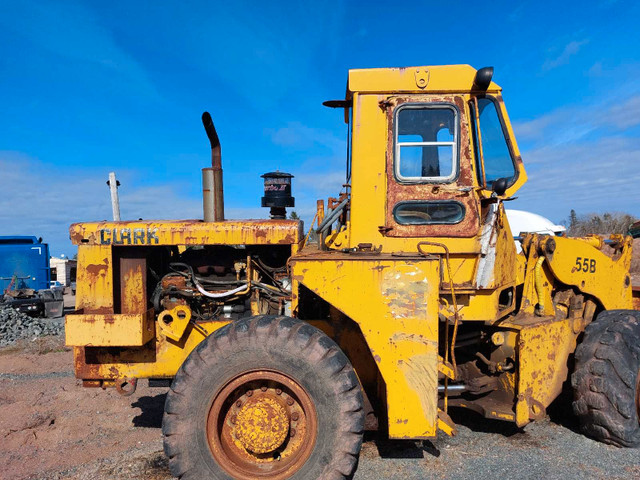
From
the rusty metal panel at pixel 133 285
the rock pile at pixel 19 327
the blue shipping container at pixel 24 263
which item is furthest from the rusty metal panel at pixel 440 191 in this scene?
the blue shipping container at pixel 24 263

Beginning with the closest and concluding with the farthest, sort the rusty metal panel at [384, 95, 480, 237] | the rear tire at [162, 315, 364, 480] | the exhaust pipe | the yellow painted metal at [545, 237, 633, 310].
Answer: the rear tire at [162, 315, 364, 480] → the rusty metal panel at [384, 95, 480, 237] → the exhaust pipe → the yellow painted metal at [545, 237, 633, 310]

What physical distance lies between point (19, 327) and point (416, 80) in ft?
35.4

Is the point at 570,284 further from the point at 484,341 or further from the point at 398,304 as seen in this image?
the point at 398,304

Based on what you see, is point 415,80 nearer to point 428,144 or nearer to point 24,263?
point 428,144

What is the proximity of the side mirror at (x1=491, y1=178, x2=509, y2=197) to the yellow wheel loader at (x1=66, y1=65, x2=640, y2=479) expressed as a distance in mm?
12

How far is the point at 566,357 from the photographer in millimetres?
4074

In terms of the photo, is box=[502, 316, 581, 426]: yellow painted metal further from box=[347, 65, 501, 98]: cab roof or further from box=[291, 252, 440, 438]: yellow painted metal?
box=[347, 65, 501, 98]: cab roof

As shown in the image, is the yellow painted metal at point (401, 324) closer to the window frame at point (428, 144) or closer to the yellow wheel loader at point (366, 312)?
the yellow wheel loader at point (366, 312)

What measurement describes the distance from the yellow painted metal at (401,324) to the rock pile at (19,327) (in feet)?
30.9

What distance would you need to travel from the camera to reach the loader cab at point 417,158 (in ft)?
11.9

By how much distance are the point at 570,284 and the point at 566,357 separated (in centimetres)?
75

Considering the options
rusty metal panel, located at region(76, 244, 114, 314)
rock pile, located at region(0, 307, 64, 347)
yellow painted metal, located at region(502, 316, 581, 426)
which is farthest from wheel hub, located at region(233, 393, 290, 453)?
rock pile, located at region(0, 307, 64, 347)

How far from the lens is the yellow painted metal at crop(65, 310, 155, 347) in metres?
3.59

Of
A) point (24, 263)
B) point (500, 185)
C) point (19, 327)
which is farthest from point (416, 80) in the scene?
point (24, 263)
